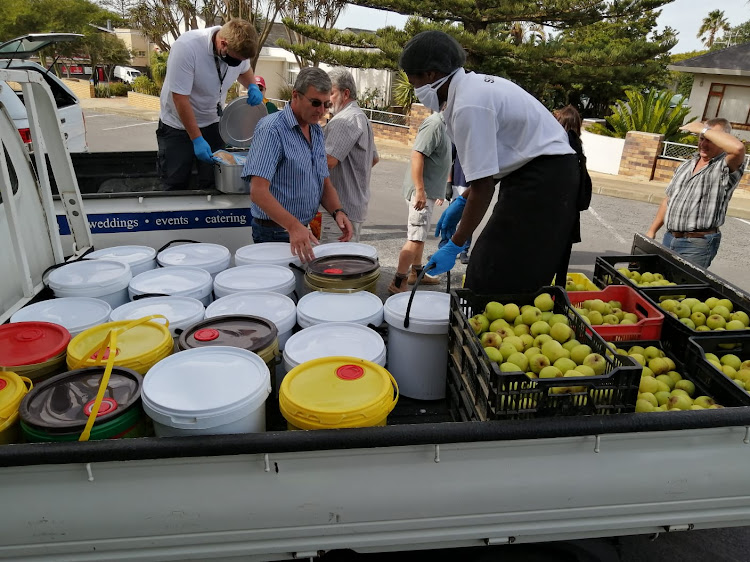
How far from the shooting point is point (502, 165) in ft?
9.19

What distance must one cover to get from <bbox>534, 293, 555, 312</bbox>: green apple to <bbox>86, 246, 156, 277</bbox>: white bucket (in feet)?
7.78

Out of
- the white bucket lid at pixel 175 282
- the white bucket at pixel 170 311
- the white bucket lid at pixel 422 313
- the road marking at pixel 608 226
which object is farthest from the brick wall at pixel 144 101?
the white bucket lid at pixel 422 313

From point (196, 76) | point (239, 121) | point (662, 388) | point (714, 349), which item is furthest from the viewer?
point (239, 121)

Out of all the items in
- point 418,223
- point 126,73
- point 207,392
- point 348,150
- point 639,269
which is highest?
point 348,150

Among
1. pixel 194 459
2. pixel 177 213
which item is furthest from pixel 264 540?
pixel 177 213

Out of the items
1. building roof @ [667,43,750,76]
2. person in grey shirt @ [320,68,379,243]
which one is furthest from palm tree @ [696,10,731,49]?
person in grey shirt @ [320,68,379,243]

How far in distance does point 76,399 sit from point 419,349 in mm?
1481

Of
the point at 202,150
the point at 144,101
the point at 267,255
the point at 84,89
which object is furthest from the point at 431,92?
the point at 84,89

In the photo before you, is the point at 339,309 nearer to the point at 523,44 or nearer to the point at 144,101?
the point at 523,44

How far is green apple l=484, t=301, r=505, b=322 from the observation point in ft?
8.32

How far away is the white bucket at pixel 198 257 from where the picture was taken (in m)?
3.43

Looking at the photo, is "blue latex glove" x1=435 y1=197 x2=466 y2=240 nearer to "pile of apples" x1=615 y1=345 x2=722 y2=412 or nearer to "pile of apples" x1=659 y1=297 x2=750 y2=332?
"pile of apples" x1=659 y1=297 x2=750 y2=332

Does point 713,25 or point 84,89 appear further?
point 713,25

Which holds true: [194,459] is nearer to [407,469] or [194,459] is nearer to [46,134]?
[407,469]
